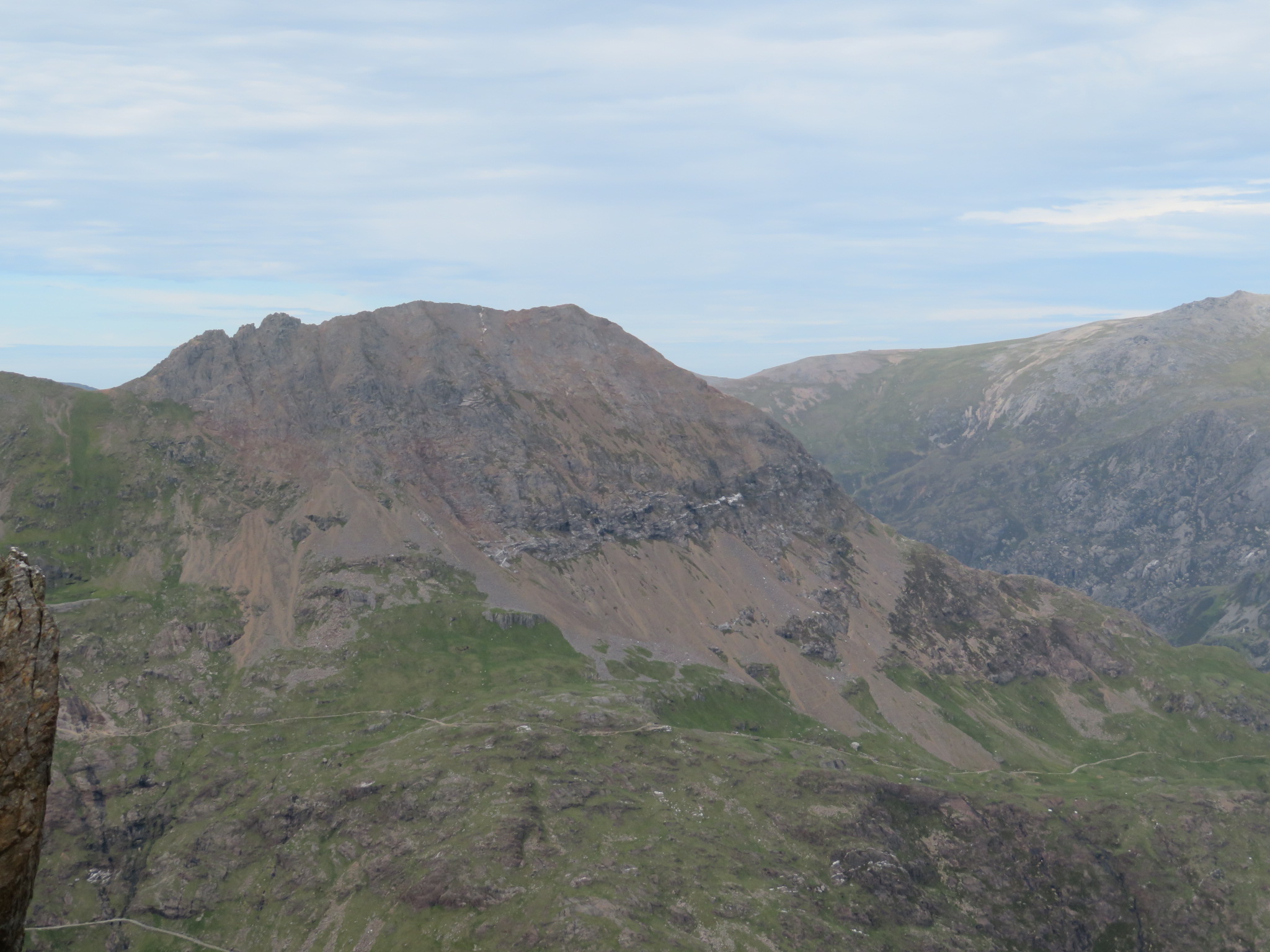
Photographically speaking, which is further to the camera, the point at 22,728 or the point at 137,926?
the point at 137,926

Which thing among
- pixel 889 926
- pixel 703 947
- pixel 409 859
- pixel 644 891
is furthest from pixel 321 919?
pixel 889 926

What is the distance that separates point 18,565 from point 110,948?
706ft

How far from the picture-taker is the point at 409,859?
19938 centimetres

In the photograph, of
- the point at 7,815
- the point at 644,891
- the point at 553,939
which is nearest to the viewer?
the point at 7,815

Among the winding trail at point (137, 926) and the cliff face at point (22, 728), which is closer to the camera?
the cliff face at point (22, 728)

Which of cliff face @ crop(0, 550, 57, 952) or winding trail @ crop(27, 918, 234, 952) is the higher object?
cliff face @ crop(0, 550, 57, 952)

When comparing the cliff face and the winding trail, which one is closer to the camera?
the cliff face

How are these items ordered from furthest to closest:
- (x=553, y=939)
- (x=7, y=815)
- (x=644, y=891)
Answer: (x=644, y=891)
(x=553, y=939)
(x=7, y=815)

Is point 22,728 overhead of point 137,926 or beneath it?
overhead

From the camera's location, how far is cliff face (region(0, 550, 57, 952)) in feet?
66.9

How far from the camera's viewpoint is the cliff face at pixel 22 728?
2041 cm

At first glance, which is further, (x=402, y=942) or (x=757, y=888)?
(x=757, y=888)

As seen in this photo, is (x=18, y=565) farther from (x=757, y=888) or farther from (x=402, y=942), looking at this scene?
(x=757, y=888)

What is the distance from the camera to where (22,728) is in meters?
20.8
